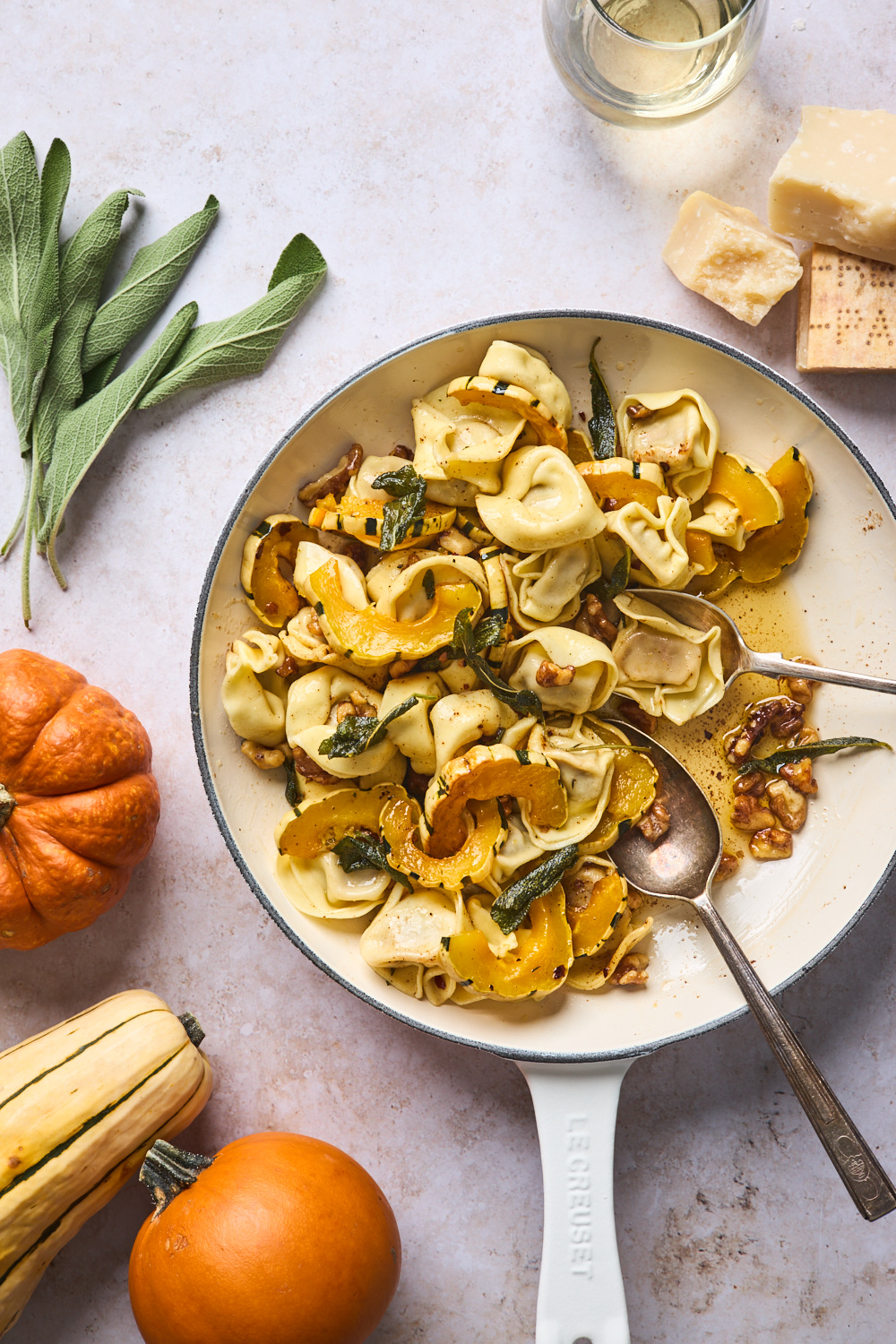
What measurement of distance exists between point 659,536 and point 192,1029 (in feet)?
7.43

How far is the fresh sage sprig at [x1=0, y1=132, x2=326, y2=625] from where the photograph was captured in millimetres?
3055

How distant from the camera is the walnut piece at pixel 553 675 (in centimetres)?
289

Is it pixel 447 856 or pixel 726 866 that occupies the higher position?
pixel 447 856

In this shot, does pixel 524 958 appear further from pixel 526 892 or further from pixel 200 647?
pixel 200 647

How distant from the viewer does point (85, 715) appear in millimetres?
2893

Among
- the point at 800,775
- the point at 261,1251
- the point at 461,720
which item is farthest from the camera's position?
the point at 800,775

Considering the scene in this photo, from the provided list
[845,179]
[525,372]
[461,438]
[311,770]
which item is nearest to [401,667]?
[311,770]

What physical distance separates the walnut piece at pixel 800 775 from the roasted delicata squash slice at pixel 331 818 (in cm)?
130

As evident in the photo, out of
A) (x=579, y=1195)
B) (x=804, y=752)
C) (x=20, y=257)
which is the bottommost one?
(x=579, y=1195)

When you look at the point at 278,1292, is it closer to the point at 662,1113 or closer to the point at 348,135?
the point at 662,1113

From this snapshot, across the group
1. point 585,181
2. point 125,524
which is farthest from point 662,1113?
point 585,181

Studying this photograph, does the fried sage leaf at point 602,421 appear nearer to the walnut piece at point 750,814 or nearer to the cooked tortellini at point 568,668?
the cooked tortellini at point 568,668

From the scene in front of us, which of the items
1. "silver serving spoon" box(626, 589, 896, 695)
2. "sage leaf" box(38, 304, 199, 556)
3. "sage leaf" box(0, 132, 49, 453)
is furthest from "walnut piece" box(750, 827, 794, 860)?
"sage leaf" box(0, 132, 49, 453)

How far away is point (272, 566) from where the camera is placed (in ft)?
9.78
